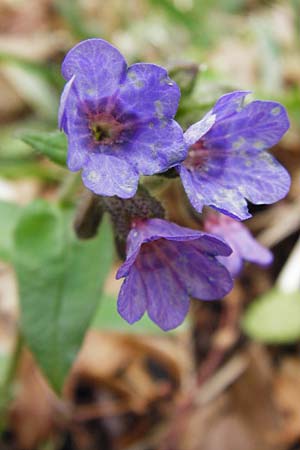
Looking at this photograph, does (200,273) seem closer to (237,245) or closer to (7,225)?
(237,245)

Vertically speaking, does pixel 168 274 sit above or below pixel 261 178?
below

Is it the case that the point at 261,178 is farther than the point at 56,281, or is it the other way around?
the point at 56,281

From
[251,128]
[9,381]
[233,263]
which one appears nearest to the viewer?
[251,128]

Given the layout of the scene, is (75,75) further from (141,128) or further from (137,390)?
(137,390)

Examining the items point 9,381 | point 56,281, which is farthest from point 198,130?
point 9,381

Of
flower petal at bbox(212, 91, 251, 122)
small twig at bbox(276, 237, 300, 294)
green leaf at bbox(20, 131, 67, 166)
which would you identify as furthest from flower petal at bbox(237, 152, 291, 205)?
small twig at bbox(276, 237, 300, 294)
